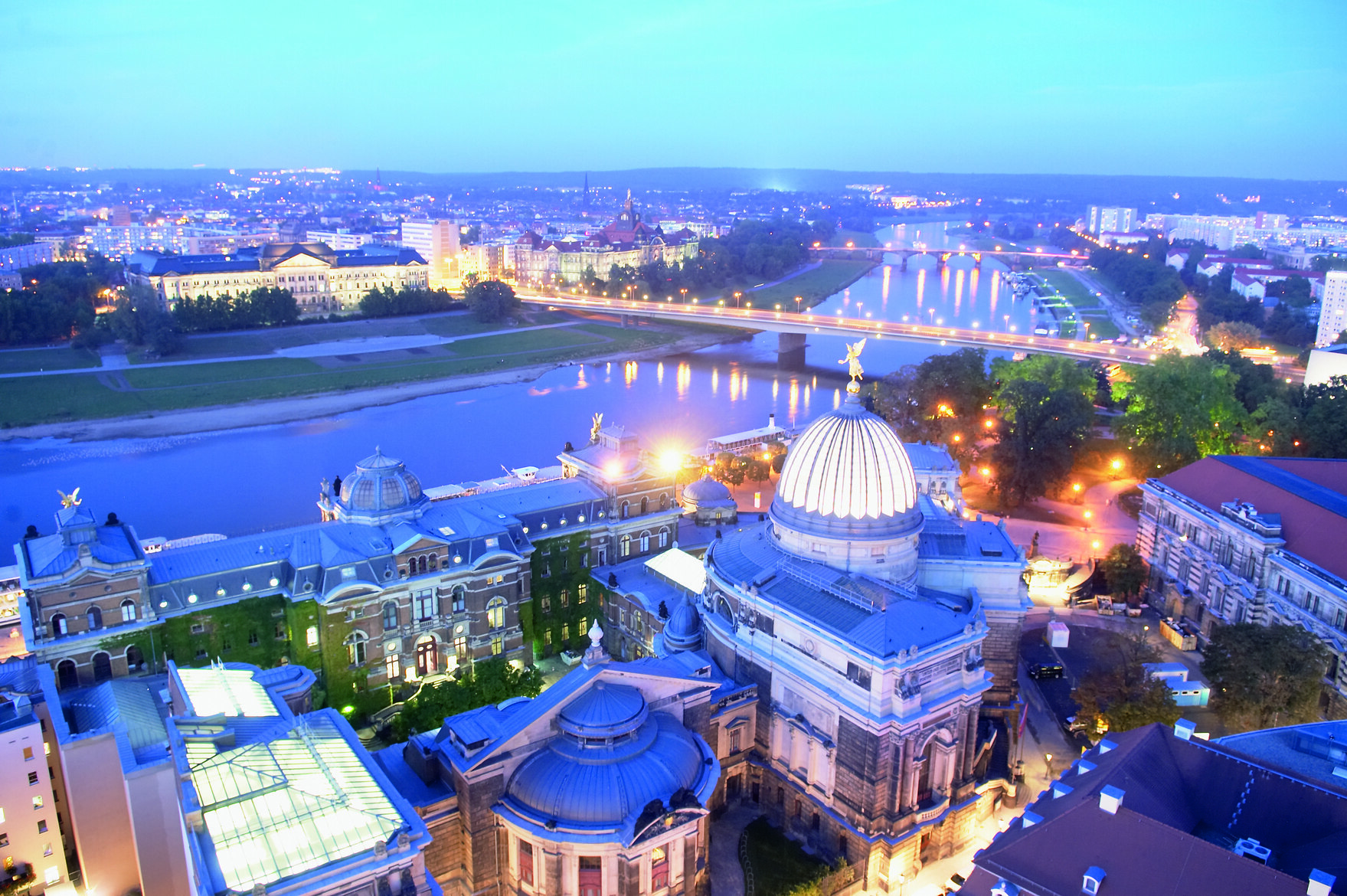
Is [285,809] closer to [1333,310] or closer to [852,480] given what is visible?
[852,480]

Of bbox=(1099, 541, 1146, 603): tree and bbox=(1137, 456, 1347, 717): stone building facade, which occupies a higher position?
bbox=(1137, 456, 1347, 717): stone building facade

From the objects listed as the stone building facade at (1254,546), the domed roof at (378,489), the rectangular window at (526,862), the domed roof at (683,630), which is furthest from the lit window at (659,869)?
the stone building facade at (1254,546)

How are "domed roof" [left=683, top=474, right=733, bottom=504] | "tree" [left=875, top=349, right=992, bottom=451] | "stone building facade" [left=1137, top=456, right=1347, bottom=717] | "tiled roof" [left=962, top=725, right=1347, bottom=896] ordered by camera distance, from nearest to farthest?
1. "tiled roof" [left=962, top=725, right=1347, bottom=896]
2. "stone building facade" [left=1137, top=456, right=1347, bottom=717]
3. "domed roof" [left=683, top=474, right=733, bottom=504]
4. "tree" [left=875, top=349, right=992, bottom=451]

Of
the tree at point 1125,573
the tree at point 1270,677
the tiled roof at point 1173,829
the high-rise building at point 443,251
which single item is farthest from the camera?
the high-rise building at point 443,251

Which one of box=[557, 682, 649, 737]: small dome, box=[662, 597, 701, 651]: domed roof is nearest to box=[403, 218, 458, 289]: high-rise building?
box=[662, 597, 701, 651]: domed roof

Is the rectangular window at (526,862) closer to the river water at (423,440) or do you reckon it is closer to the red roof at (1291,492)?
the red roof at (1291,492)

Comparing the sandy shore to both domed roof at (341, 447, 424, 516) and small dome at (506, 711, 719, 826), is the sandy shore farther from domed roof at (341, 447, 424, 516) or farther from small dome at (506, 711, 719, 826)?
small dome at (506, 711, 719, 826)

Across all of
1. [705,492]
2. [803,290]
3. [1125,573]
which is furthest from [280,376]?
[803,290]

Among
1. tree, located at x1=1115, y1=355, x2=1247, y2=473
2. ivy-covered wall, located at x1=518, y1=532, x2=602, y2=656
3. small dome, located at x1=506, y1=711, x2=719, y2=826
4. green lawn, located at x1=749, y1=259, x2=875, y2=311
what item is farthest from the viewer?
green lawn, located at x1=749, y1=259, x2=875, y2=311
